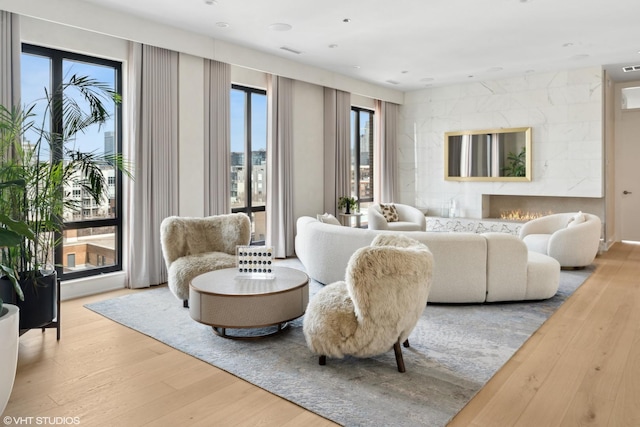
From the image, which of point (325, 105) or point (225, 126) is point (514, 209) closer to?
point (325, 105)

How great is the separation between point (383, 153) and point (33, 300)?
7029mm

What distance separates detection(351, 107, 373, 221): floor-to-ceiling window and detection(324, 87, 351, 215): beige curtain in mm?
640

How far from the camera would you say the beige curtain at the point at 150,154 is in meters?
5.17

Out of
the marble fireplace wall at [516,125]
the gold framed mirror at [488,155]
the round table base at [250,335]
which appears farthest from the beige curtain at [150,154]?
the gold framed mirror at [488,155]

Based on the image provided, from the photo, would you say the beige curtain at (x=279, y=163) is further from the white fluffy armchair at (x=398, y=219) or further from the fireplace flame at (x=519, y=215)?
the fireplace flame at (x=519, y=215)

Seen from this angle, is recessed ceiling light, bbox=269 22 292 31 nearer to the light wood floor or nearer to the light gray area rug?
the light gray area rug

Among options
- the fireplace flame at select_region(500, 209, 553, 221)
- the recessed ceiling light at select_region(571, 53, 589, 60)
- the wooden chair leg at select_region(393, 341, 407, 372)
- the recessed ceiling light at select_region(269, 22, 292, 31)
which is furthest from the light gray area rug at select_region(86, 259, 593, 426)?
the fireplace flame at select_region(500, 209, 553, 221)

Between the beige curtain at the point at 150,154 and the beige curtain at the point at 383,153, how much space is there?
4.75 meters

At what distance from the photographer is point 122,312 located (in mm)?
4262

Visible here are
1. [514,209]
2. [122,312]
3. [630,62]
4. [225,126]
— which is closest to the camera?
[122,312]

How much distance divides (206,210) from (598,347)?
4508 millimetres

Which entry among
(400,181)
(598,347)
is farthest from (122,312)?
(400,181)

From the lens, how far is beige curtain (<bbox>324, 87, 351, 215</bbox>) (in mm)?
7824

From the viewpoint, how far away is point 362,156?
29.6ft
